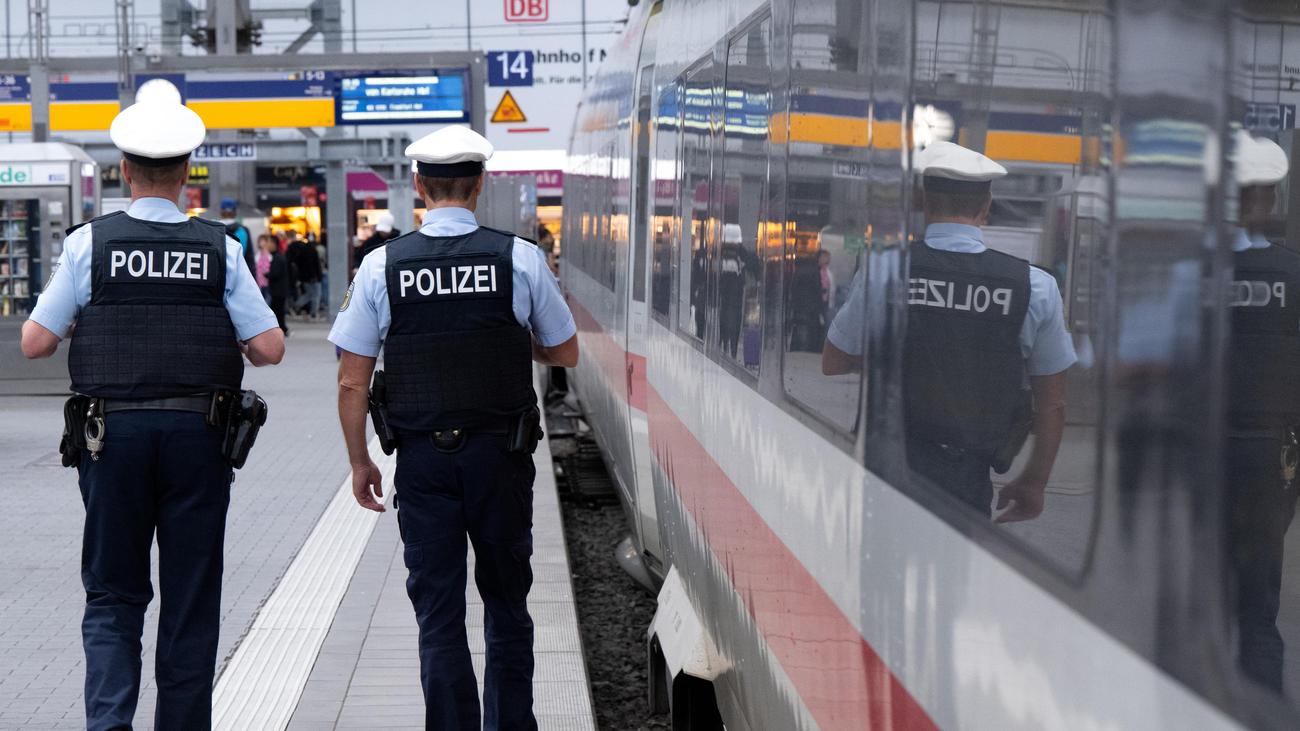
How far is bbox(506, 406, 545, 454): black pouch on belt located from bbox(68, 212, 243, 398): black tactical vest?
79 centimetres

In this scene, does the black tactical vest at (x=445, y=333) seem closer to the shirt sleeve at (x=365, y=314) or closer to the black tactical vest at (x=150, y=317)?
the shirt sleeve at (x=365, y=314)

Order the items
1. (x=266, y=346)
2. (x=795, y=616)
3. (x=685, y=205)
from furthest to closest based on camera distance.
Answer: (x=685, y=205) → (x=266, y=346) → (x=795, y=616)

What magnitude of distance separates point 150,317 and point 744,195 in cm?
168

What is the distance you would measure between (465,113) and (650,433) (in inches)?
660

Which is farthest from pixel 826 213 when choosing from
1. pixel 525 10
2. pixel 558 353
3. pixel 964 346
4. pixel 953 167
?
pixel 525 10

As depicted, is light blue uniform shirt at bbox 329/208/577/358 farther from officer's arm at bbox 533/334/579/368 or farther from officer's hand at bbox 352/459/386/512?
officer's hand at bbox 352/459/386/512

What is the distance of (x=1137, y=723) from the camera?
149 cm

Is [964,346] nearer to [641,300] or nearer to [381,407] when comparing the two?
[381,407]

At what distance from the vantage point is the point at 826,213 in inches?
113

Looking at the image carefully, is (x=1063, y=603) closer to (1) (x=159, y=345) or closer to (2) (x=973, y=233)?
(2) (x=973, y=233)

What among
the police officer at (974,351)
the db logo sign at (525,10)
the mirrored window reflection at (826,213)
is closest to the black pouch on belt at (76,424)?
the mirrored window reflection at (826,213)

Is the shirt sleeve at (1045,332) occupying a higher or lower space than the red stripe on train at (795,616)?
higher

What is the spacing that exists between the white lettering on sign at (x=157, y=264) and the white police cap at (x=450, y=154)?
661mm

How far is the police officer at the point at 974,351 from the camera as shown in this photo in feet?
5.87
